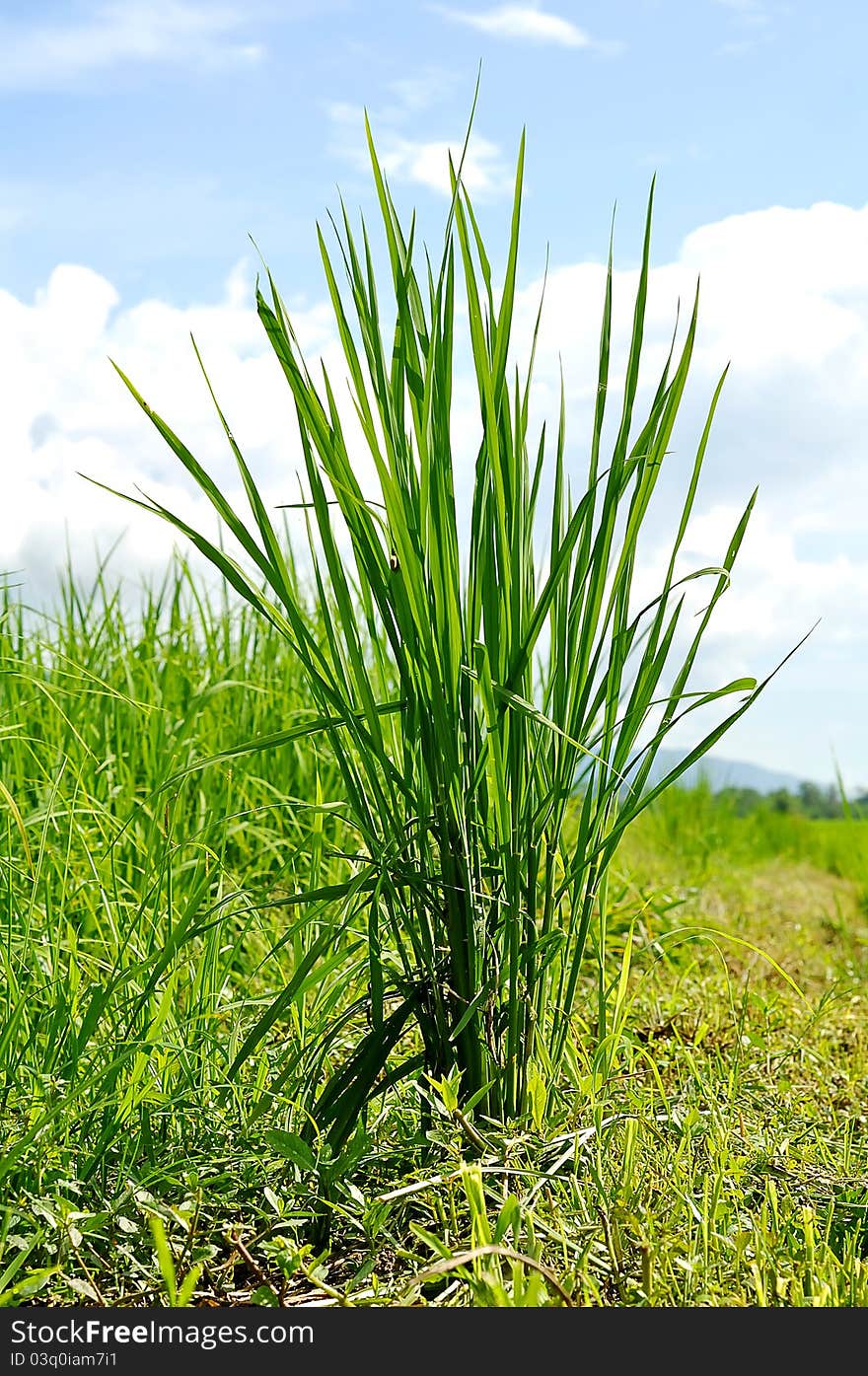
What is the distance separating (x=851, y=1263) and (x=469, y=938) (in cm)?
56

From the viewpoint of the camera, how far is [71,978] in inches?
63.2

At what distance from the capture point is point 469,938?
1.30 meters

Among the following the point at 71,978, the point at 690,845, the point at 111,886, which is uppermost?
the point at 111,886

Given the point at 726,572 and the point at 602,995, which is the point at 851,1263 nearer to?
the point at 602,995

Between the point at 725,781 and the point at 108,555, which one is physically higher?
the point at 108,555

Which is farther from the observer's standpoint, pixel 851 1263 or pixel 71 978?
pixel 71 978

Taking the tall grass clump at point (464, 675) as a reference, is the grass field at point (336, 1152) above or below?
below

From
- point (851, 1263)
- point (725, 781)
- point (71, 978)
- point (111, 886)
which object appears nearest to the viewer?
point (851, 1263)

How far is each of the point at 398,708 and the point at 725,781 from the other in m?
5.93

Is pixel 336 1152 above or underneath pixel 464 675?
underneath

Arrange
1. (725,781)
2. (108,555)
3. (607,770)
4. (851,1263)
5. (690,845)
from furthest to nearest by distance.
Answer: (725,781) → (690,845) → (108,555) → (607,770) → (851,1263)

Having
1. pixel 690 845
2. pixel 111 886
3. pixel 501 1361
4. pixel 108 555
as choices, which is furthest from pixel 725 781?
pixel 501 1361

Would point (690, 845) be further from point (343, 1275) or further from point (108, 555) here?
point (343, 1275)

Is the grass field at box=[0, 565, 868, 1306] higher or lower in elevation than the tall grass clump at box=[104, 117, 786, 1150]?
lower
